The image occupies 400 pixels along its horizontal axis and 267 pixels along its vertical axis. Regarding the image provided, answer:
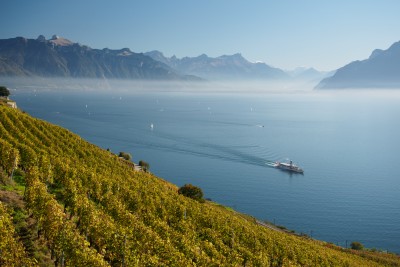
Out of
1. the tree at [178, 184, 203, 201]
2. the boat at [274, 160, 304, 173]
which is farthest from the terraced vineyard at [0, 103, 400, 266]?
the boat at [274, 160, 304, 173]

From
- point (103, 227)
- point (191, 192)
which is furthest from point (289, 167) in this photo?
point (103, 227)

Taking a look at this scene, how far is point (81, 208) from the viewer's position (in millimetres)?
40000

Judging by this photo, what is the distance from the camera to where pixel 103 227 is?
120 feet

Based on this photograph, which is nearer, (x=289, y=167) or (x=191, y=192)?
(x=191, y=192)

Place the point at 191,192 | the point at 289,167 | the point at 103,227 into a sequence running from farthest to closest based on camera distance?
the point at 289,167
the point at 191,192
the point at 103,227

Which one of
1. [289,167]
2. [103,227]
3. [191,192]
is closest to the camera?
[103,227]

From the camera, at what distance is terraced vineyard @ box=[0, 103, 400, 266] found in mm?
32156

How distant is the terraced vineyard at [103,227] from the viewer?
3216cm

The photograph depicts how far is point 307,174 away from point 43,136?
127m

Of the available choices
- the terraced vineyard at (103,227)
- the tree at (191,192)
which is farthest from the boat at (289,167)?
the terraced vineyard at (103,227)

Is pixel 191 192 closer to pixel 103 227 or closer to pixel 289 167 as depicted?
pixel 103 227

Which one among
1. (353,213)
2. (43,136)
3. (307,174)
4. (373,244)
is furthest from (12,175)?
(307,174)

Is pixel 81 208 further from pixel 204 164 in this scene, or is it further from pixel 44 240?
pixel 204 164

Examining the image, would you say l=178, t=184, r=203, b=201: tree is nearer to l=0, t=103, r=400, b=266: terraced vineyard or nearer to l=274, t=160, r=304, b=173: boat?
l=0, t=103, r=400, b=266: terraced vineyard
